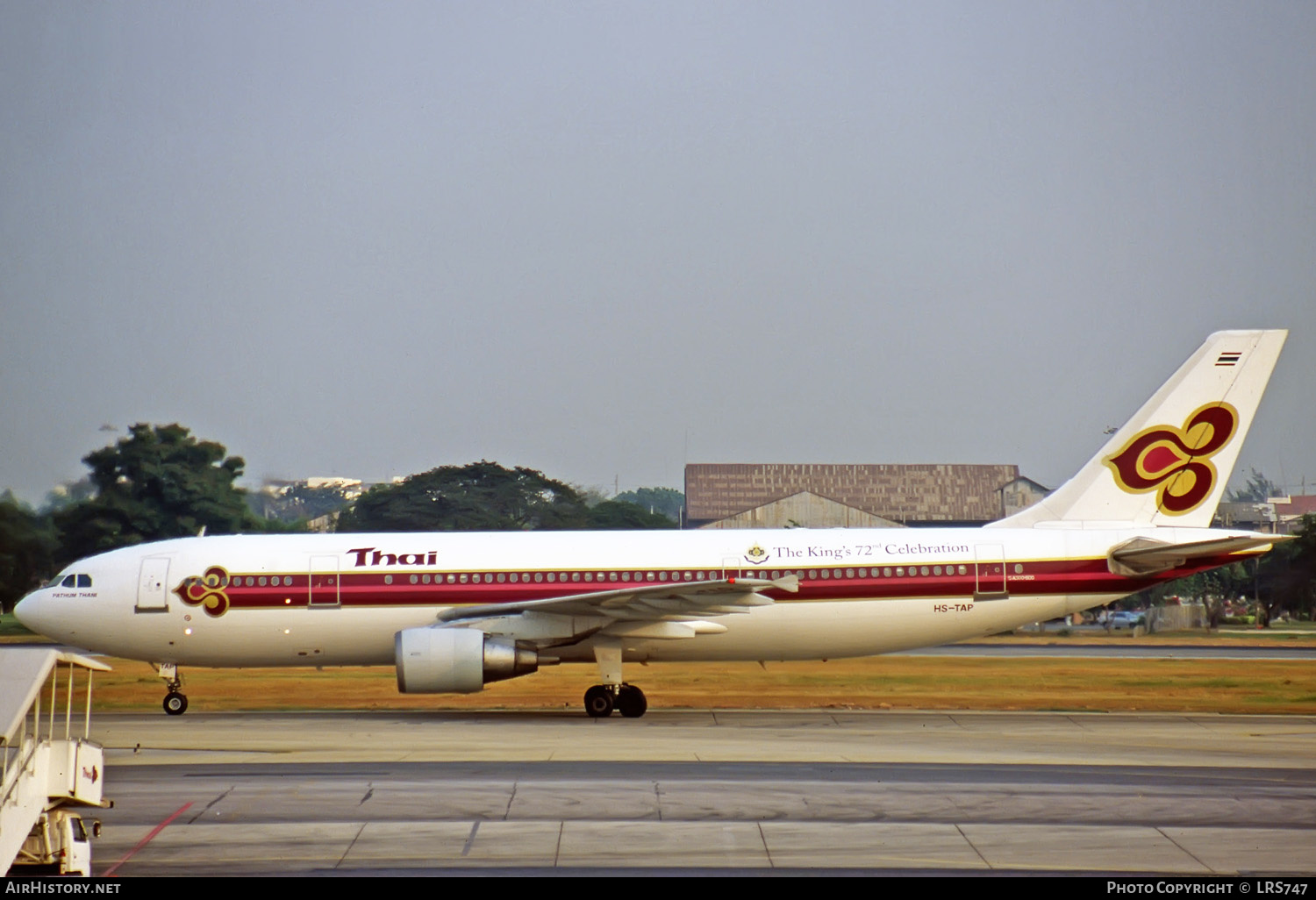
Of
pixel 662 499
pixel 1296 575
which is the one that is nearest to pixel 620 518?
pixel 1296 575

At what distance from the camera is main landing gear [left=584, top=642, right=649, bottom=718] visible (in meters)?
24.6

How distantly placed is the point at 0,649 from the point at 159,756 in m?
8.12

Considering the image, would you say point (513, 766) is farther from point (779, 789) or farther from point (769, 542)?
point (769, 542)

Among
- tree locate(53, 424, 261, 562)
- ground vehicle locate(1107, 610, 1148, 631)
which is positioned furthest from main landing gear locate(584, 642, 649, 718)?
ground vehicle locate(1107, 610, 1148, 631)

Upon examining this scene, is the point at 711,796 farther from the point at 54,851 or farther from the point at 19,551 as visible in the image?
the point at 19,551

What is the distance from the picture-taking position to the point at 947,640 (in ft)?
84.1

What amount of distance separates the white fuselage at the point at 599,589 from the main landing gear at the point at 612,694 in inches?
13.7

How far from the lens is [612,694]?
81.0ft

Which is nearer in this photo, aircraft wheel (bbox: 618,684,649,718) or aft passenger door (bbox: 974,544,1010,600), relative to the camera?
aircraft wheel (bbox: 618,684,649,718)

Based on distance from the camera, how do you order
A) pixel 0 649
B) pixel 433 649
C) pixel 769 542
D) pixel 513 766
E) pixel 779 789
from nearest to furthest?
1. pixel 0 649
2. pixel 779 789
3. pixel 513 766
4. pixel 433 649
5. pixel 769 542

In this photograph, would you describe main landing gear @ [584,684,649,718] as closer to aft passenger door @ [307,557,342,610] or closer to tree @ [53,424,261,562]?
aft passenger door @ [307,557,342,610]

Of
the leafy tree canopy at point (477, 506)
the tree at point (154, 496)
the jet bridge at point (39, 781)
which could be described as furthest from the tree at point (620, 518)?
the jet bridge at point (39, 781)

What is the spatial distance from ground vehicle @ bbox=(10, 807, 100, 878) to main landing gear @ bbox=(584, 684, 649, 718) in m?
13.7
